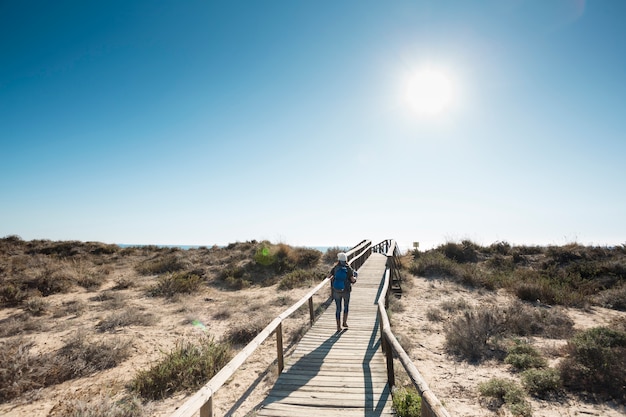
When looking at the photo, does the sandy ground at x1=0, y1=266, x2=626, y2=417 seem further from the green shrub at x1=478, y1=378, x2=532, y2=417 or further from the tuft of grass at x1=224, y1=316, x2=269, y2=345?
the tuft of grass at x1=224, y1=316, x2=269, y2=345

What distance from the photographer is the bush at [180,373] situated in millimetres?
5910

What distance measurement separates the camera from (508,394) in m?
5.48

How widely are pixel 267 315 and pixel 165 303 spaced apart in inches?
223

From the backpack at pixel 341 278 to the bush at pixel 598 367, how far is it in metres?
4.82

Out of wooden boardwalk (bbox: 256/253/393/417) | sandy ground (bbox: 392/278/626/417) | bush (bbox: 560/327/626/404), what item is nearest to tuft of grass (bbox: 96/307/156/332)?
wooden boardwalk (bbox: 256/253/393/417)

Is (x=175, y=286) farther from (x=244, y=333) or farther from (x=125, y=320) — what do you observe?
(x=244, y=333)

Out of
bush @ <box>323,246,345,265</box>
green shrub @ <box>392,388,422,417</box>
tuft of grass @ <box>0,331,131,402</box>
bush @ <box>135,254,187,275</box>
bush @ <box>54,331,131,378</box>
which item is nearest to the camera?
green shrub @ <box>392,388,422,417</box>

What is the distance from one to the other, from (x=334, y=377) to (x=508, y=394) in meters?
3.26

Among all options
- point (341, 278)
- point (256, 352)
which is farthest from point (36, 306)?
point (341, 278)

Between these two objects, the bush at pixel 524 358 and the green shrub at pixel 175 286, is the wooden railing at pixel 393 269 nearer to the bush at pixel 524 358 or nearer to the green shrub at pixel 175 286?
the bush at pixel 524 358

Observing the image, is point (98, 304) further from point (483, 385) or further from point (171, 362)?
point (483, 385)

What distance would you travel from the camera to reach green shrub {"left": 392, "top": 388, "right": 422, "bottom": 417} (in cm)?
434

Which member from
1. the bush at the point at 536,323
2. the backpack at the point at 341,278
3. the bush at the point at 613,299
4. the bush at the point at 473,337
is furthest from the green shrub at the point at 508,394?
the bush at the point at 613,299

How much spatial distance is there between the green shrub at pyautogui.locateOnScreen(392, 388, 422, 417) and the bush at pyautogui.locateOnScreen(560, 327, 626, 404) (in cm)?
367
